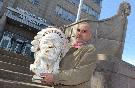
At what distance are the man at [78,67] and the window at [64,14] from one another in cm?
2697

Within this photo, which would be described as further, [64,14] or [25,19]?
[64,14]

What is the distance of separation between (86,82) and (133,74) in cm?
211

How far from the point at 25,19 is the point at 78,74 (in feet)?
72.2

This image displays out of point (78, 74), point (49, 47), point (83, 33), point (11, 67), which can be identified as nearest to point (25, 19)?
point (11, 67)

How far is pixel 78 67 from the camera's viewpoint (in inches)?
119

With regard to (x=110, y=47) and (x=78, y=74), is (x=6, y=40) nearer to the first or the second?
(x=110, y=47)

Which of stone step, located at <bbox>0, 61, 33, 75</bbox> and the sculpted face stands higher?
the sculpted face

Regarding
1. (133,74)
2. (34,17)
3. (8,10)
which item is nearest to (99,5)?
(34,17)

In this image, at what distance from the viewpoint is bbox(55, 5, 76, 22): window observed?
3014 cm

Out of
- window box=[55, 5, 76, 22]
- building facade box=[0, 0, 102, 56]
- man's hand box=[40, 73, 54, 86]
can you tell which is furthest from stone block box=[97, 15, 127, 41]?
window box=[55, 5, 76, 22]

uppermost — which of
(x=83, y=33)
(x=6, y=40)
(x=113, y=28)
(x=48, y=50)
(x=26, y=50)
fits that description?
(x=6, y=40)

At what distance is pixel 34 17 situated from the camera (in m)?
25.9

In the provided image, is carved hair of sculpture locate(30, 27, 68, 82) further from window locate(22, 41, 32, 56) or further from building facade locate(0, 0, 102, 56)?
window locate(22, 41, 32, 56)

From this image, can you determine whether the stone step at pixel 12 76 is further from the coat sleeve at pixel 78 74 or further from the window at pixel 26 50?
the window at pixel 26 50
